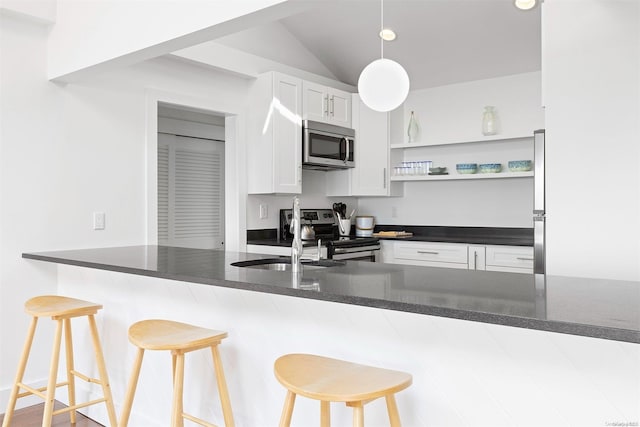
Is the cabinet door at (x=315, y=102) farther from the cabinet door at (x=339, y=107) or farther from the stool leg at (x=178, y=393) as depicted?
the stool leg at (x=178, y=393)

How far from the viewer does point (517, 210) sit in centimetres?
477

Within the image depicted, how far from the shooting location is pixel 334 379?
154 centimetres

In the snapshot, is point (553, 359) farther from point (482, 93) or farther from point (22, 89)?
point (482, 93)

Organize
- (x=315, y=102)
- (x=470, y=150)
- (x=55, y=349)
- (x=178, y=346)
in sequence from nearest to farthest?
1. (x=178, y=346)
2. (x=55, y=349)
3. (x=315, y=102)
4. (x=470, y=150)

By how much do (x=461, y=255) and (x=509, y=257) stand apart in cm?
40

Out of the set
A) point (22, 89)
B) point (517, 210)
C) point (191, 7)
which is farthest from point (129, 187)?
point (517, 210)

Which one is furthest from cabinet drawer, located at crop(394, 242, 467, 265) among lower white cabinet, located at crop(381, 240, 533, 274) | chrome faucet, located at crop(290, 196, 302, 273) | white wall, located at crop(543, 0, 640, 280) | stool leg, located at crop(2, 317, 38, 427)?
stool leg, located at crop(2, 317, 38, 427)

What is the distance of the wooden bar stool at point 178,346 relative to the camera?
197cm

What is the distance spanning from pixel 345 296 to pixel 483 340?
17.9 inches

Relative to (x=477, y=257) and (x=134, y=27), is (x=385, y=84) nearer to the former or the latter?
(x=134, y=27)

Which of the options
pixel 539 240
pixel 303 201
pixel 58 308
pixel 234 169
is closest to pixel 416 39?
pixel 303 201

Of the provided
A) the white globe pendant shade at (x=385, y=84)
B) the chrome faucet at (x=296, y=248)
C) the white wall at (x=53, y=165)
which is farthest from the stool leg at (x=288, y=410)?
the white wall at (x=53, y=165)

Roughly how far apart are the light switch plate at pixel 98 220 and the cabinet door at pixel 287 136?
4.45ft

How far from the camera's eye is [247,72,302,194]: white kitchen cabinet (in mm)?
4219
